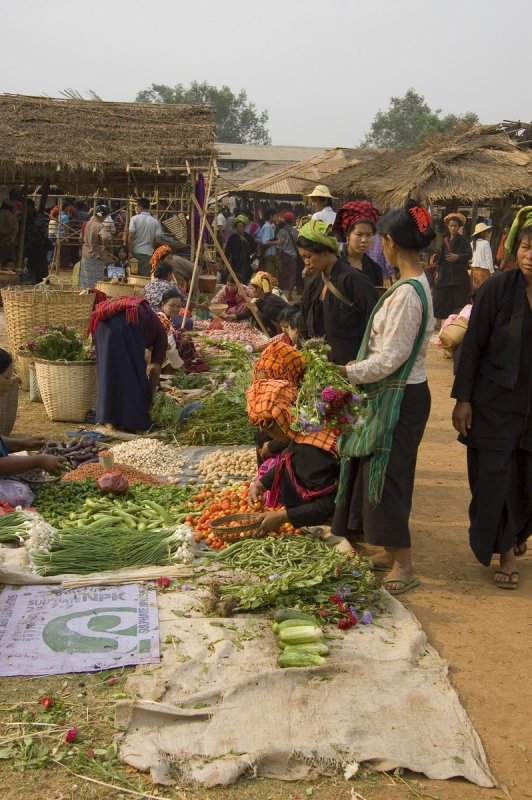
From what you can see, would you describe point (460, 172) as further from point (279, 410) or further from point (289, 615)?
point (289, 615)

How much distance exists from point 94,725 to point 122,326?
14.0ft

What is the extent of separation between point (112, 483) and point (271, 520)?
3.94 feet

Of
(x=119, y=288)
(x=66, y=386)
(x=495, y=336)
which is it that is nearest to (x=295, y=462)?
(x=495, y=336)

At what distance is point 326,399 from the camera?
12.6 feet

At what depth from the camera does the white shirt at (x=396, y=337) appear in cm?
384

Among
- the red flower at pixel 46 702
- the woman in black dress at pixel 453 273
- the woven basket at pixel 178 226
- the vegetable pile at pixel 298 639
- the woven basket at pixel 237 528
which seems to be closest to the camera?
the red flower at pixel 46 702

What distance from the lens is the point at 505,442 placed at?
4.21m

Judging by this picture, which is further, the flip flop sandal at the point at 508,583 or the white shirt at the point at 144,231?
the white shirt at the point at 144,231

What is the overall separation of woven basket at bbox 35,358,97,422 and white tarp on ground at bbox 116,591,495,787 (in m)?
3.81

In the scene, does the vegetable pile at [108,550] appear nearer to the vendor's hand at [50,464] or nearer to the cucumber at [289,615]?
the vendor's hand at [50,464]

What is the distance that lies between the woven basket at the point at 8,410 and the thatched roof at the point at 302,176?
1537cm

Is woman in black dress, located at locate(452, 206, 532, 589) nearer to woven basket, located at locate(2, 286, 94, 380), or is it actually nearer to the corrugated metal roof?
woven basket, located at locate(2, 286, 94, 380)

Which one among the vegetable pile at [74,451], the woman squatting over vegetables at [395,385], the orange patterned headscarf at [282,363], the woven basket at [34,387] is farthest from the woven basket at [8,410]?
the woman squatting over vegetables at [395,385]

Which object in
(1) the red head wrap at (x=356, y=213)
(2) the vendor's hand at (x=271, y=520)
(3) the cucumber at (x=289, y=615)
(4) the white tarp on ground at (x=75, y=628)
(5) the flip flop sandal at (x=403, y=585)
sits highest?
(1) the red head wrap at (x=356, y=213)
